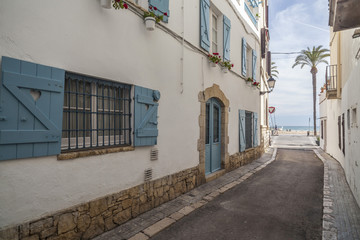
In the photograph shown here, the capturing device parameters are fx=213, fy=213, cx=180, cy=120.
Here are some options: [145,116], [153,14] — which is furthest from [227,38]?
[145,116]

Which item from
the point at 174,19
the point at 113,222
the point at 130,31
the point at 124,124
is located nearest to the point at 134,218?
the point at 113,222

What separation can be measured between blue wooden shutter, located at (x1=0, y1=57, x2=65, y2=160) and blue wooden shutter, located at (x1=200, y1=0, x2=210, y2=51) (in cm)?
413

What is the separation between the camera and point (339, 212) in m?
4.20

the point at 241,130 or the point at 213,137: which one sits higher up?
the point at 241,130

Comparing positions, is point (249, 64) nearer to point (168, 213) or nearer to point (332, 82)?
point (332, 82)

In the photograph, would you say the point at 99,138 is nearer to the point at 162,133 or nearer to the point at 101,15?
the point at 162,133

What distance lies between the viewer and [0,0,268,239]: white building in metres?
2.41

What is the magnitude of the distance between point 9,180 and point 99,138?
1392mm

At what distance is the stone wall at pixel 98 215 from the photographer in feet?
8.29

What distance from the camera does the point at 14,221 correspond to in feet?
7.75

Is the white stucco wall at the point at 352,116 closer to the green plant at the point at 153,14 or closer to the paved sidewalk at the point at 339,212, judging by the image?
the paved sidewalk at the point at 339,212

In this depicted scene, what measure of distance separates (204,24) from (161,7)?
1832 mm

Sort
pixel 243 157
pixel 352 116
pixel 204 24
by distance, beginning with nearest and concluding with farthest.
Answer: pixel 352 116 → pixel 204 24 → pixel 243 157

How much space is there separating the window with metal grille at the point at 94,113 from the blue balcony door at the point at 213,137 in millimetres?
3327
